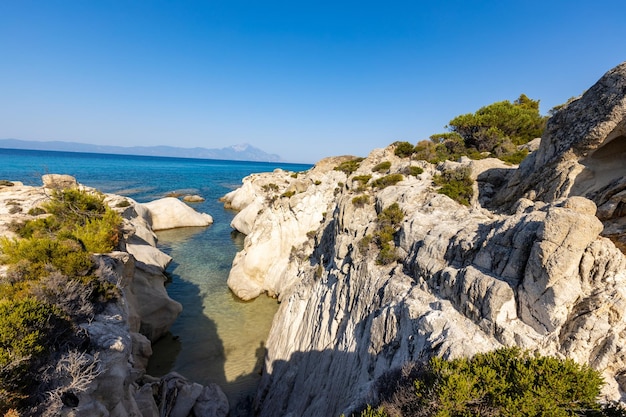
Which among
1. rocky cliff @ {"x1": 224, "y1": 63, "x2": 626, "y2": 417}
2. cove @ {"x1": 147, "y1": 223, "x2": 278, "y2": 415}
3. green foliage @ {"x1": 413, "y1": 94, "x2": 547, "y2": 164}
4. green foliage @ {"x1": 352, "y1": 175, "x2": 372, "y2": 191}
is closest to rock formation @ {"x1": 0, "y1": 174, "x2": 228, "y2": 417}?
cove @ {"x1": 147, "y1": 223, "x2": 278, "y2": 415}

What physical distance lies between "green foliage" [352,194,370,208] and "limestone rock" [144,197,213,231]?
33208mm

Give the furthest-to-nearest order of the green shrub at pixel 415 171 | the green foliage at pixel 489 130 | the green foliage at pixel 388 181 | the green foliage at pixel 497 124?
the green foliage at pixel 497 124, the green foliage at pixel 489 130, the green shrub at pixel 415 171, the green foliage at pixel 388 181

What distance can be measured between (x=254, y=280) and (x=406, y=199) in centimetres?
1559

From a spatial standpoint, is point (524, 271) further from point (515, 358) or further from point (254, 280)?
point (254, 280)

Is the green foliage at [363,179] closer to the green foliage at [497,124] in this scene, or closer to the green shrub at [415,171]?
the green shrub at [415,171]

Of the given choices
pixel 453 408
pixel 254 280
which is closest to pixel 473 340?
pixel 453 408

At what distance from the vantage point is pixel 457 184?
14.5m

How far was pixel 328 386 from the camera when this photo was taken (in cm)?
1030

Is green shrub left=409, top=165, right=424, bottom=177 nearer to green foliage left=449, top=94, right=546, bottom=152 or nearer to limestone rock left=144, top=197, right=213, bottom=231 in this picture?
green foliage left=449, top=94, right=546, bottom=152

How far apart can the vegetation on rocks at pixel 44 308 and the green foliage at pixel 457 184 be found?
596 inches

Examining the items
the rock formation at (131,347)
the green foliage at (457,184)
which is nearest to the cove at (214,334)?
the rock formation at (131,347)

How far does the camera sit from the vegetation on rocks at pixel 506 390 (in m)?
4.41

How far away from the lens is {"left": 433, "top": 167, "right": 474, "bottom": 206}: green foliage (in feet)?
45.0

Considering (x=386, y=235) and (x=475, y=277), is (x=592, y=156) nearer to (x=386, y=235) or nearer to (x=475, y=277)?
(x=475, y=277)
